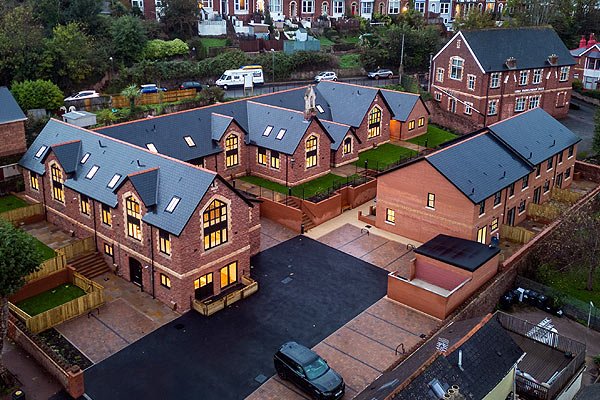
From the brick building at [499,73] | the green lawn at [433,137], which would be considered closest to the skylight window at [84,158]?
the green lawn at [433,137]

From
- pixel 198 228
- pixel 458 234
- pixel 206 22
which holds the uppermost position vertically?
pixel 206 22

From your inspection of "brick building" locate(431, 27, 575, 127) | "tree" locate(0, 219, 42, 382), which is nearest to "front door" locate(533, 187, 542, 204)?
"brick building" locate(431, 27, 575, 127)

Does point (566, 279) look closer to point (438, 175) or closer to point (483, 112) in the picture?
point (438, 175)

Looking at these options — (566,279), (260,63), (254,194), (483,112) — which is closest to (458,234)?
(566,279)

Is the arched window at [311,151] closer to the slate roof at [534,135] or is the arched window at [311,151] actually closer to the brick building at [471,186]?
the brick building at [471,186]

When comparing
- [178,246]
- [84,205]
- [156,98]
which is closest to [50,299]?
[84,205]
